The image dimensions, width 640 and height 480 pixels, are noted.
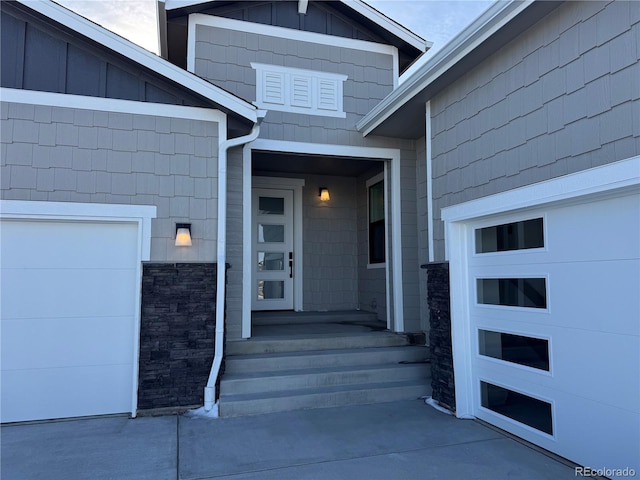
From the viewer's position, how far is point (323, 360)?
5.16 metres

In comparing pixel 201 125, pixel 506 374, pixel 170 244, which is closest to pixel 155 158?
pixel 201 125

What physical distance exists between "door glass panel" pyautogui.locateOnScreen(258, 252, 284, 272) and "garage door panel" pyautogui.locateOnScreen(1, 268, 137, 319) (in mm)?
3252

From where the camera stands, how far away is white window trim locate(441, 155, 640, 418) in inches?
129

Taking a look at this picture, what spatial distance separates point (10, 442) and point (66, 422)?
0.54 metres

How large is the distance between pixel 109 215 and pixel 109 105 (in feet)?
3.63

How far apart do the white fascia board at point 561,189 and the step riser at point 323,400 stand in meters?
1.98

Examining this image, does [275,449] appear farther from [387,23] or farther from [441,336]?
[387,23]

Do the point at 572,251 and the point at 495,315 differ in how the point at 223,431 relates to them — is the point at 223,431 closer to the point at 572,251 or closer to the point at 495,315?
the point at 495,315

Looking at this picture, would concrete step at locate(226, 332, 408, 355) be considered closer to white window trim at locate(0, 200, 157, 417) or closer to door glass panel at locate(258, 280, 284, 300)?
white window trim at locate(0, 200, 157, 417)

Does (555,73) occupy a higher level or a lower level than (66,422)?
higher

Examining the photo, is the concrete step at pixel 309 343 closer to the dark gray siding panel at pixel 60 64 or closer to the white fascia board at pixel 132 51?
the white fascia board at pixel 132 51

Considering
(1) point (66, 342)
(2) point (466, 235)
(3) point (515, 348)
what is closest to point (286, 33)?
(2) point (466, 235)

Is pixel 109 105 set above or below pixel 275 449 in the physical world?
above

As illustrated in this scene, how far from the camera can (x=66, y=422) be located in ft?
13.9
